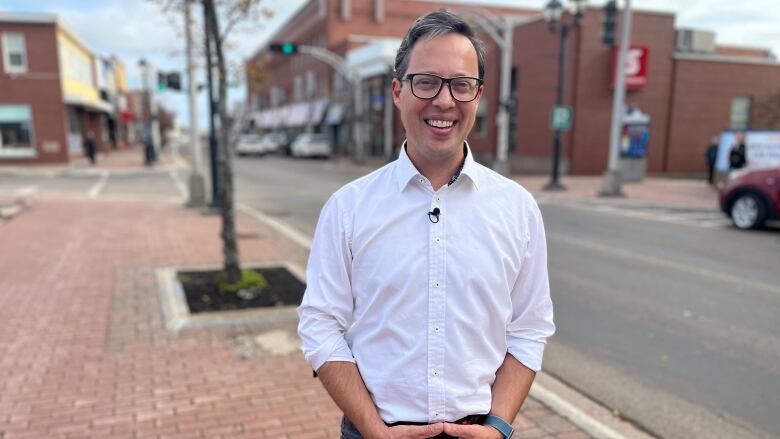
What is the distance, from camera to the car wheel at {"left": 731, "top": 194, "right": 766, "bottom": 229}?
1117 cm

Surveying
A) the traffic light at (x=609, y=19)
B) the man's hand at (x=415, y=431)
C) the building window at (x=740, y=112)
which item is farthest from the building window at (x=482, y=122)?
the man's hand at (x=415, y=431)

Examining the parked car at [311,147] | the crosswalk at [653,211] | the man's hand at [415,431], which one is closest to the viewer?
the man's hand at [415,431]

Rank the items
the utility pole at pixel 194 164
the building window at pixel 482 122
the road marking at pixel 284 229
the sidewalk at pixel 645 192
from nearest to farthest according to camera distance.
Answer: the road marking at pixel 284 229
the utility pole at pixel 194 164
the sidewalk at pixel 645 192
the building window at pixel 482 122

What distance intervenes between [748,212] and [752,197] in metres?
→ 0.30

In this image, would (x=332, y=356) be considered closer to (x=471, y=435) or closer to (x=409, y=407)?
(x=409, y=407)

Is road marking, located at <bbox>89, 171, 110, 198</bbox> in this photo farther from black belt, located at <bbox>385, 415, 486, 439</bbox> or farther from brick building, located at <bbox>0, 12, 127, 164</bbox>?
black belt, located at <bbox>385, 415, 486, 439</bbox>

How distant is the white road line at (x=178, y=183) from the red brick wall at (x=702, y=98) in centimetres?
2095

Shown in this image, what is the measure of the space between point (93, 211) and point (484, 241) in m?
13.6

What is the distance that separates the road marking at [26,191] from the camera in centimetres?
1730

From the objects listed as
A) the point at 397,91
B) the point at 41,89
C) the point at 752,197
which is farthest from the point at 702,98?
the point at 41,89

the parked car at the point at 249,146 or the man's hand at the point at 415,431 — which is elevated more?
the man's hand at the point at 415,431

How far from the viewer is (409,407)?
1.71 meters

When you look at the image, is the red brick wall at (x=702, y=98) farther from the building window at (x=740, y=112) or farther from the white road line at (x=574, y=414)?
the white road line at (x=574, y=414)

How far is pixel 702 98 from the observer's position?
1045 inches
